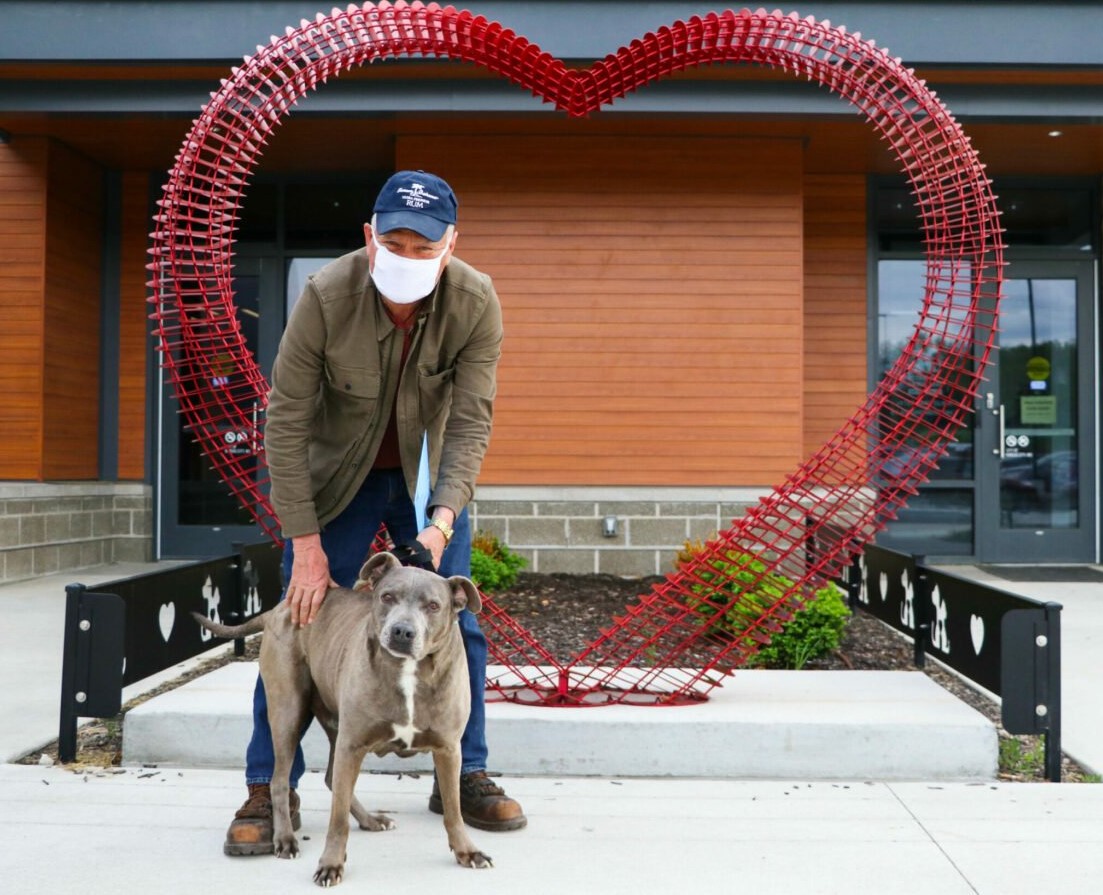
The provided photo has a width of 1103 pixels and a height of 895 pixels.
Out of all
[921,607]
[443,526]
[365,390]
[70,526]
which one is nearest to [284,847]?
[443,526]

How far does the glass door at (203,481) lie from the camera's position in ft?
34.4

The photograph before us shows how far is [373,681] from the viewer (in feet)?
9.19

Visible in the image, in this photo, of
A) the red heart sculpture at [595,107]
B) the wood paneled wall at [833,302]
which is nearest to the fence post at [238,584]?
the red heart sculpture at [595,107]

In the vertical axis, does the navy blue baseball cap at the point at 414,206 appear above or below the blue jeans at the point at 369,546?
above

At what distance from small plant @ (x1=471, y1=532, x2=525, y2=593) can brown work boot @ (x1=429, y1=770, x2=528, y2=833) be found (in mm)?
3810

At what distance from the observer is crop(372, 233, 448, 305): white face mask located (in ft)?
9.73

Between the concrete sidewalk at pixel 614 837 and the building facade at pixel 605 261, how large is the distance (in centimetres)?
530

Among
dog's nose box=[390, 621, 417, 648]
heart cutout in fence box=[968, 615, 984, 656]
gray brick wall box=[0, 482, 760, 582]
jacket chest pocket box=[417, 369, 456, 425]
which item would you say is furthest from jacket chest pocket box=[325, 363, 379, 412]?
gray brick wall box=[0, 482, 760, 582]

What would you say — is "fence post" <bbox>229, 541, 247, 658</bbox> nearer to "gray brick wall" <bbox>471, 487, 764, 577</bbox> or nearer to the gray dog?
the gray dog

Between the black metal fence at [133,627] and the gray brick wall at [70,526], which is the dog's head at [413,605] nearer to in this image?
the black metal fence at [133,627]

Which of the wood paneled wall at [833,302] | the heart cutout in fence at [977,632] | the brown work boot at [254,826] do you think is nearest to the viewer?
the brown work boot at [254,826]

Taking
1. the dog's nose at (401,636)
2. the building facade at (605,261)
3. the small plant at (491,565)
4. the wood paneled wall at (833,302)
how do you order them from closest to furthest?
the dog's nose at (401,636) < the small plant at (491,565) < the building facade at (605,261) < the wood paneled wall at (833,302)

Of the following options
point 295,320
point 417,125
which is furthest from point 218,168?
point 417,125

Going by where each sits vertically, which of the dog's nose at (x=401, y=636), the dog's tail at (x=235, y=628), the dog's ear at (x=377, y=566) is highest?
the dog's ear at (x=377, y=566)
